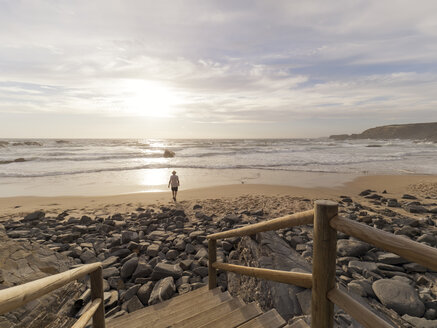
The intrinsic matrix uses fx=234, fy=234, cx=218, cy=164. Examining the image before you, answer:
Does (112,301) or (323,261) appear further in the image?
(112,301)

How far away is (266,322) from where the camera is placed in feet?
8.23

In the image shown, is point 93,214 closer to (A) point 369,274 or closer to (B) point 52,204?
(B) point 52,204

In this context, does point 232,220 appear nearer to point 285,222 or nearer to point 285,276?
point 285,276

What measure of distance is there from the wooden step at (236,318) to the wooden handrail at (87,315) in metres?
1.18

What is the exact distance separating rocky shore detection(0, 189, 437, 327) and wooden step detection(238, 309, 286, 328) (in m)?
0.29

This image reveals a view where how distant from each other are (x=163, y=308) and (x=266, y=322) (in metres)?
1.62

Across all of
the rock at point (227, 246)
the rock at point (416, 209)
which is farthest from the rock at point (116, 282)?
the rock at point (416, 209)

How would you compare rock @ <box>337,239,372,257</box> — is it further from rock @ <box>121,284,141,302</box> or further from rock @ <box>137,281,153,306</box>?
rock @ <box>121,284,141,302</box>

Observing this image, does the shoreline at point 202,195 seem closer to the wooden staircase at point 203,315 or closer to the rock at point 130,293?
the rock at point 130,293

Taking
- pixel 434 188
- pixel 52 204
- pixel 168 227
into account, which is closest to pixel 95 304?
pixel 168 227

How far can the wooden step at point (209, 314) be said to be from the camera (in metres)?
2.83

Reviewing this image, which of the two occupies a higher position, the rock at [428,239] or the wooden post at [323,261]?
the wooden post at [323,261]

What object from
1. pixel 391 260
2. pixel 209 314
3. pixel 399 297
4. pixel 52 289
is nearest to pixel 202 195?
pixel 391 260

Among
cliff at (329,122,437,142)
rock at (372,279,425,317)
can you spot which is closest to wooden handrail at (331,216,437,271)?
rock at (372,279,425,317)
